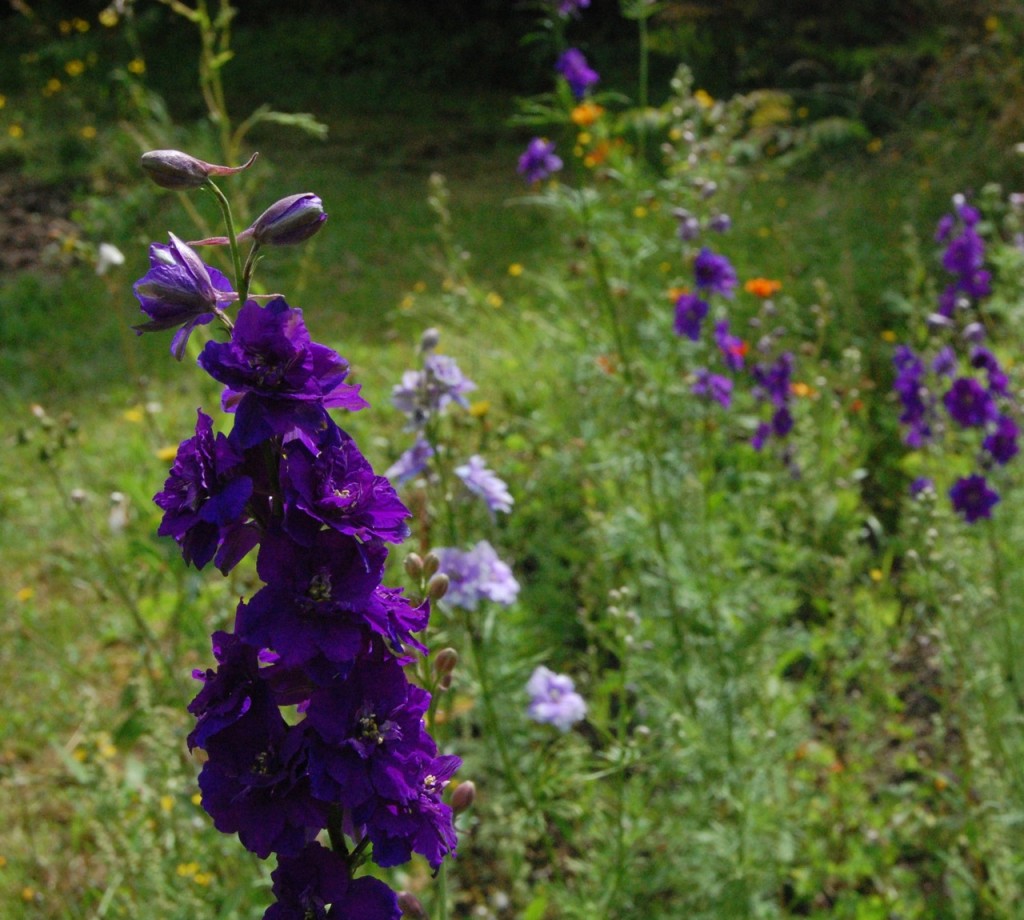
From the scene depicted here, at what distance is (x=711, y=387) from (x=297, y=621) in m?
2.18

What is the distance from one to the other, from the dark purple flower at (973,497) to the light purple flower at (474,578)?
49.3 inches

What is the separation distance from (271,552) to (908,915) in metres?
2.09

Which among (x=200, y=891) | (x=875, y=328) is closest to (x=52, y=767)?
(x=200, y=891)

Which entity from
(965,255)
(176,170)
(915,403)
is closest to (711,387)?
(915,403)

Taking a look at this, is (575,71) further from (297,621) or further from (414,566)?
(297,621)

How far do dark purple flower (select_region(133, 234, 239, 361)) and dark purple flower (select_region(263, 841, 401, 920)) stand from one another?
0.52m

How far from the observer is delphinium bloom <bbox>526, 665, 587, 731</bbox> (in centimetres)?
217

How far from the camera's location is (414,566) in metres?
1.43

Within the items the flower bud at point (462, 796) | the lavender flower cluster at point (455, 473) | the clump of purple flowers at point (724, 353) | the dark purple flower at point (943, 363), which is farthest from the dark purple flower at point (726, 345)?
the flower bud at point (462, 796)

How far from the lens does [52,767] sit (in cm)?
335

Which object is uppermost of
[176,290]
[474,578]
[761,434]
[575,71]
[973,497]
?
[176,290]

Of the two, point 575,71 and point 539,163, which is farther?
point 539,163

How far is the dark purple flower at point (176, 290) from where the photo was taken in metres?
1.04

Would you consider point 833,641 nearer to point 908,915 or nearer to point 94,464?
point 908,915
